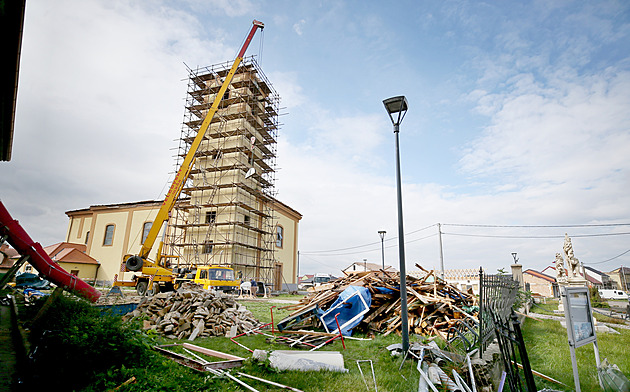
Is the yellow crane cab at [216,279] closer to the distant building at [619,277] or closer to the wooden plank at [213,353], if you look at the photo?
the wooden plank at [213,353]

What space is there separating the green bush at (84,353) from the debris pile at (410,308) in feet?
16.2

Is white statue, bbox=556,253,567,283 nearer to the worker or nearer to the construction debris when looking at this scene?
the construction debris

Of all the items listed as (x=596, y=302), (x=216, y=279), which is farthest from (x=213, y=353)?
(x=596, y=302)

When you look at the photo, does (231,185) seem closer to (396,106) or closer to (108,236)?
(108,236)

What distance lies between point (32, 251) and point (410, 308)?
1023 cm

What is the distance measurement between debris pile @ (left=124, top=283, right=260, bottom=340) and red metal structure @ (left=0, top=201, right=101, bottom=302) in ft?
6.24

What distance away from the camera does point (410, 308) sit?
32.7 ft

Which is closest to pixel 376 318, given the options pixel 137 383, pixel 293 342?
pixel 293 342

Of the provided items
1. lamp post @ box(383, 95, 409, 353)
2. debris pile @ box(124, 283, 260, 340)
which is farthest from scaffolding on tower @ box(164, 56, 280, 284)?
lamp post @ box(383, 95, 409, 353)

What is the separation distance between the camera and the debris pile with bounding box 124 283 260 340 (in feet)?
27.6

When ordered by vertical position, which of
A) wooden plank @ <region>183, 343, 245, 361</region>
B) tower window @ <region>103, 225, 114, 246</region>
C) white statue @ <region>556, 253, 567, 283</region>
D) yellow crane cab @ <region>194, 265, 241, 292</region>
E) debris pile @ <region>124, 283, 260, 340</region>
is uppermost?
tower window @ <region>103, 225, 114, 246</region>

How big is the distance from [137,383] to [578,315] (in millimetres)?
5537

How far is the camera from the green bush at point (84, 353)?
4422 millimetres

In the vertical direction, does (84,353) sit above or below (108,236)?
below
